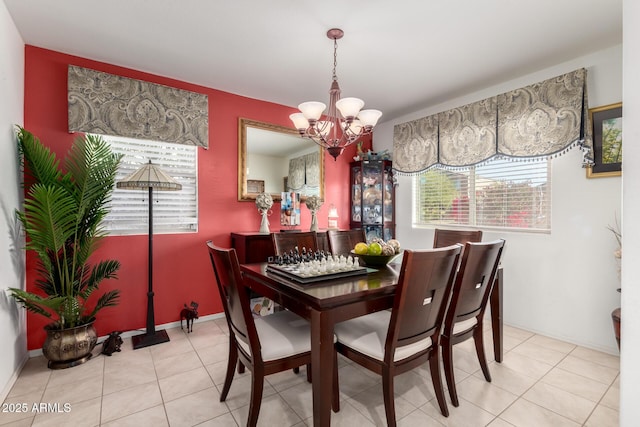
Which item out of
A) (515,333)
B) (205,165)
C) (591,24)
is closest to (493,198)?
(515,333)

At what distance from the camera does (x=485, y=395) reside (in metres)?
1.97

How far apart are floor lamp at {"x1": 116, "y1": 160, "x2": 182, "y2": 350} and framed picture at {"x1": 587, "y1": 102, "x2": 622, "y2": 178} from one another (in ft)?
11.9

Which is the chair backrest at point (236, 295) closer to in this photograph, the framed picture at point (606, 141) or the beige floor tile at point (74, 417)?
the beige floor tile at point (74, 417)

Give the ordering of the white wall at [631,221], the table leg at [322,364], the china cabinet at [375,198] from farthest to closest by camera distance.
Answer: the china cabinet at [375,198] → the table leg at [322,364] → the white wall at [631,221]

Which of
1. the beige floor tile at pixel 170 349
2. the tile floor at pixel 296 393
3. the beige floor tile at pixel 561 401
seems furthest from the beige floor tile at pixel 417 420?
the beige floor tile at pixel 170 349

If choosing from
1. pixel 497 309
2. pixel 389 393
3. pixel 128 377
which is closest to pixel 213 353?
pixel 128 377

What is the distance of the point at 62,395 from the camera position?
1970 millimetres

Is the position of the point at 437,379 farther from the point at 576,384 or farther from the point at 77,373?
the point at 77,373

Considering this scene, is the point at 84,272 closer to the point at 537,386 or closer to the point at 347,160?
the point at 347,160

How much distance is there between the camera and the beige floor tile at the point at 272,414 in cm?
171

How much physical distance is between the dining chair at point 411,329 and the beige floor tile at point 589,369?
4.30 feet

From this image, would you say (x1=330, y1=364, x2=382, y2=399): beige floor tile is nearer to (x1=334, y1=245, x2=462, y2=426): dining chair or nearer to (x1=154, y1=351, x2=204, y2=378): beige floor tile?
(x1=334, y1=245, x2=462, y2=426): dining chair

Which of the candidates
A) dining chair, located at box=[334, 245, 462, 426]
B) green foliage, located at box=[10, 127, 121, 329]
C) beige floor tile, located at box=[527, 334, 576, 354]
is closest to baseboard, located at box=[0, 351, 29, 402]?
green foliage, located at box=[10, 127, 121, 329]

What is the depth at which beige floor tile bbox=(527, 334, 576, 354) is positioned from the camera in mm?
2635
